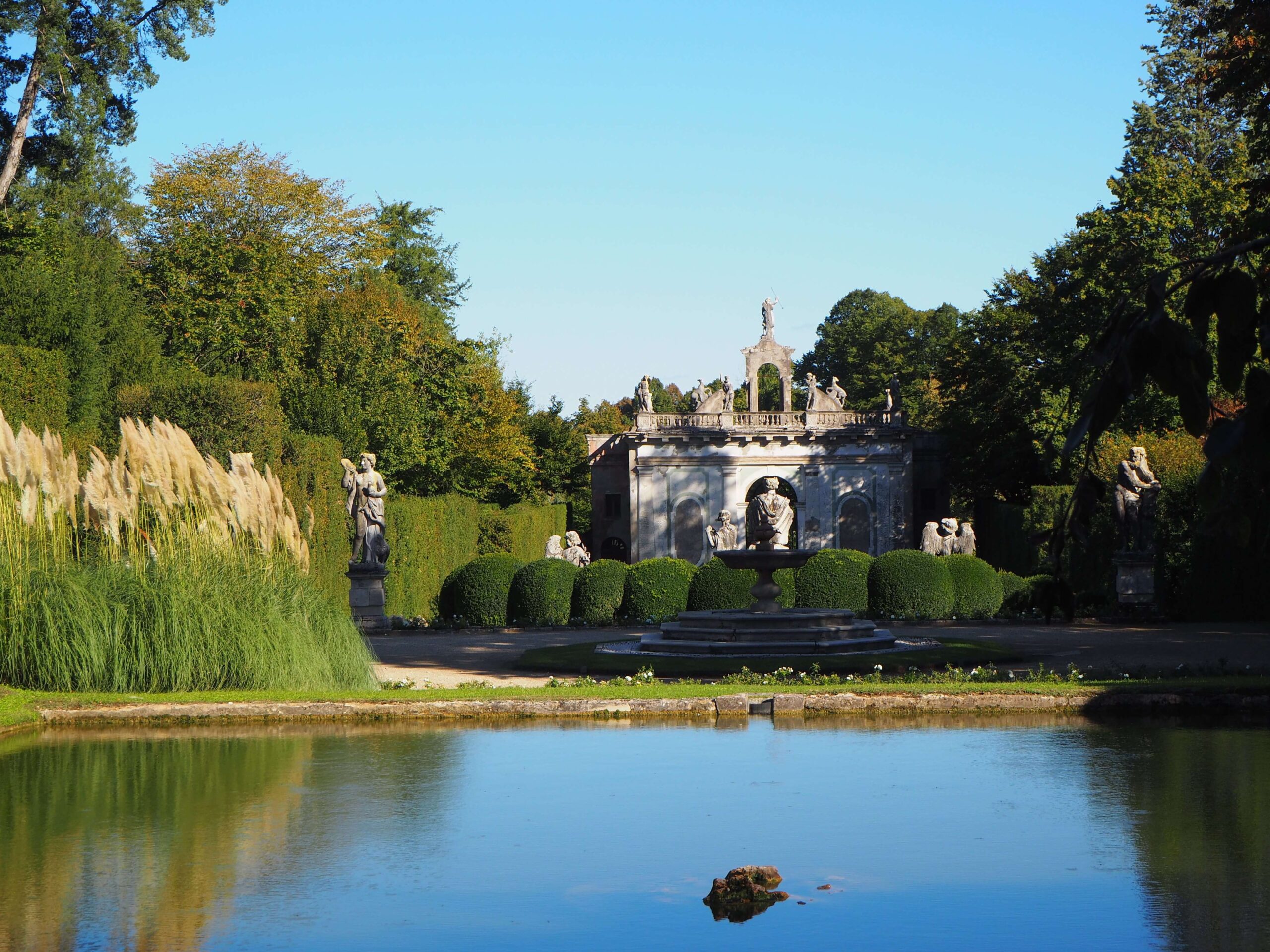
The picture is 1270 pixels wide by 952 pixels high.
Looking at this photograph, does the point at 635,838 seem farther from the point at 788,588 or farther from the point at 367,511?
the point at 367,511


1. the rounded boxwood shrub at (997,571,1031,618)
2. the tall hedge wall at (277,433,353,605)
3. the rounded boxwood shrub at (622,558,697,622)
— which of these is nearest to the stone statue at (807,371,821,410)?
the rounded boxwood shrub at (997,571,1031,618)

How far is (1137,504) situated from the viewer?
2506cm

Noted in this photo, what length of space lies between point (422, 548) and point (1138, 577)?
14579 mm

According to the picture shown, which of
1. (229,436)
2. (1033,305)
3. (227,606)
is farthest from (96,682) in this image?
(1033,305)

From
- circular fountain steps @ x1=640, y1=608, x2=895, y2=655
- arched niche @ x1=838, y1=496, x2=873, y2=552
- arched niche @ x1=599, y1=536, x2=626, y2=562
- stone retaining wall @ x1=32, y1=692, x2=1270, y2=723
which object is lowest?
stone retaining wall @ x1=32, y1=692, x2=1270, y2=723

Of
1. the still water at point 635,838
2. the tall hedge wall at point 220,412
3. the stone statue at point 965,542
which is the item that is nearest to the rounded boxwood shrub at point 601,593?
the tall hedge wall at point 220,412

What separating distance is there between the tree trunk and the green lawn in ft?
56.2

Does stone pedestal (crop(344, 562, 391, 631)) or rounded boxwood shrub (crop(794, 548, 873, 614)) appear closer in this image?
rounded boxwood shrub (crop(794, 548, 873, 614))

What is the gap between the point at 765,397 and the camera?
85312 mm

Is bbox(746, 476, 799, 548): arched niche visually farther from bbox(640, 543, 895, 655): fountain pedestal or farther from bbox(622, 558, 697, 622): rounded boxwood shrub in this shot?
bbox(640, 543, 895, 655): fountain pedestal

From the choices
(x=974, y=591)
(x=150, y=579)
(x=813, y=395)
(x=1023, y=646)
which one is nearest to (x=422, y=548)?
(x=974, y=591)

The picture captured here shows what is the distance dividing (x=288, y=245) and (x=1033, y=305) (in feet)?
77.4

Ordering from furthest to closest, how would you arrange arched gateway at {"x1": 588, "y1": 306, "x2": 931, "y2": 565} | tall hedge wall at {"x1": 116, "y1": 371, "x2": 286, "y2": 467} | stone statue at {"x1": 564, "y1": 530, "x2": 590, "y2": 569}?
1. arched gateway at {"x1": 588, "y1": 306, "x2": 931, "y2": 565}
2. stone statue at {"x1": 564, "y1": 530, "x2": 590, "y2": 569}
3. tall hedge wall at {"x1": 116, "y1": 371, "x2": 286, "y2": 467}

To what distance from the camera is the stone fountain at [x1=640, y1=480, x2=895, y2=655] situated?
18.0 metres
